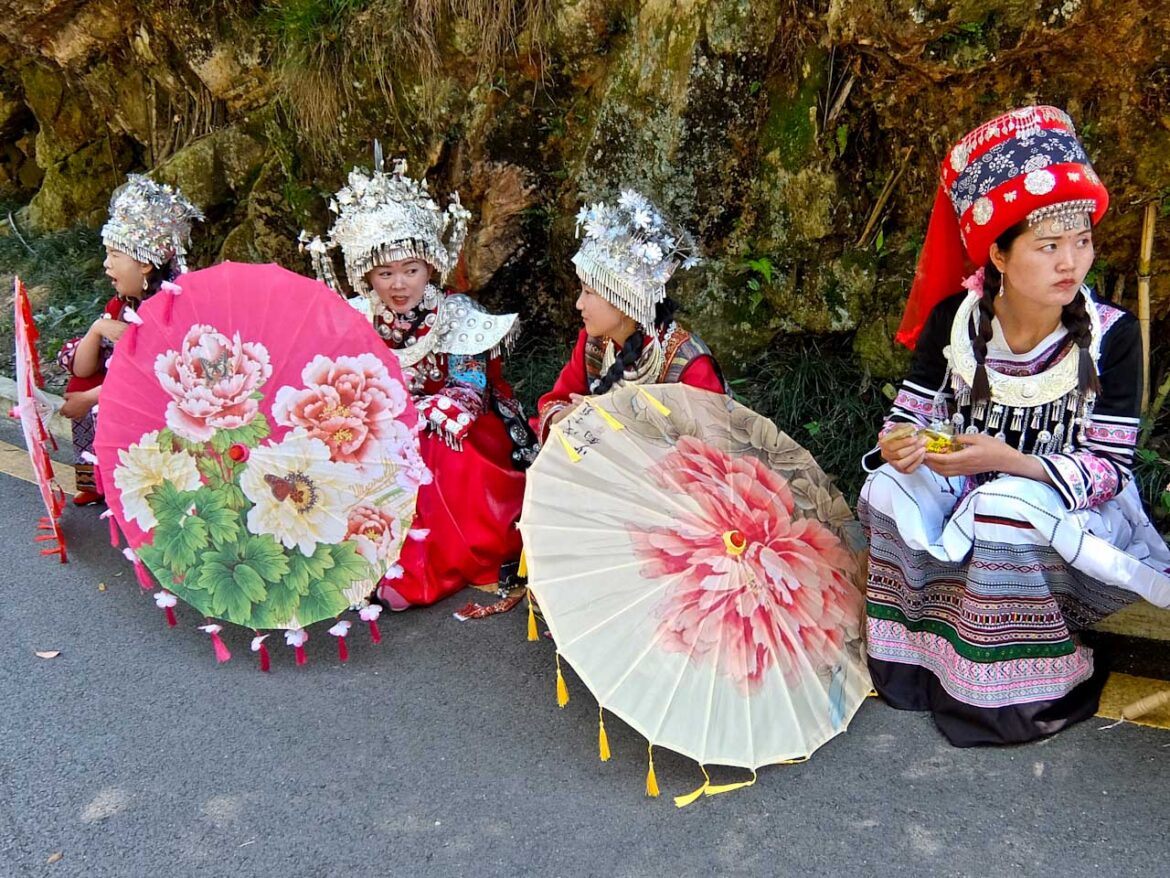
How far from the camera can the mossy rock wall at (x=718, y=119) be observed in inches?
135

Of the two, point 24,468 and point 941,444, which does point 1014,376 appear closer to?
point 941,444

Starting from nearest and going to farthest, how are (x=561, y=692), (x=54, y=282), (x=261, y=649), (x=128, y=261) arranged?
(x=561, y=692) < (x=261, y=649) < (x=128, y=261) < (x=54, y=282)

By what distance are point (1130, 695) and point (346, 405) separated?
2548 mm

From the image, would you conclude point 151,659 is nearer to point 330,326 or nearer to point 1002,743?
point 330,326

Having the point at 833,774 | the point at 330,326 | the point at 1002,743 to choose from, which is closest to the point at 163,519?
the point at 330,326

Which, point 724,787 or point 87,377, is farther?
point 87,377

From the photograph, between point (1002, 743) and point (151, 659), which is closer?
point (1002, 743)

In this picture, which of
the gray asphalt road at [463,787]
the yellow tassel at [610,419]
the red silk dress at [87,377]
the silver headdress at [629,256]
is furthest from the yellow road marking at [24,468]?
the yellow tassel at [610,419]

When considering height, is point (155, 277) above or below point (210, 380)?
above

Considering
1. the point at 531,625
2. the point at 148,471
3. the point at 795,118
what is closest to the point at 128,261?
the point at 148,471

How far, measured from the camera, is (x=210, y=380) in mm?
2932

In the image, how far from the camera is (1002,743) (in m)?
2.60

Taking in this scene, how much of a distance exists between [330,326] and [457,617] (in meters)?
1.16

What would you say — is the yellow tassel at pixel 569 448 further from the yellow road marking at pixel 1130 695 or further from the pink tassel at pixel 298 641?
the yellow road marking at pixel 1130 695
